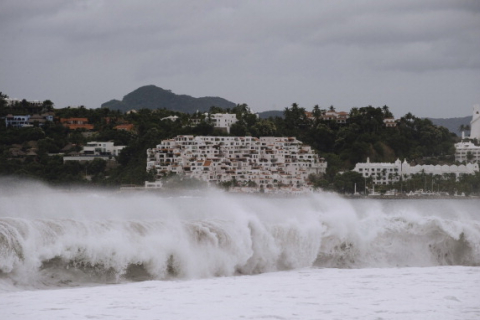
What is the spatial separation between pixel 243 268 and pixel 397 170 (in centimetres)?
10824

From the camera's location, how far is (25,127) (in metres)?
155

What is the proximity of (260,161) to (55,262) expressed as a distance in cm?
11743

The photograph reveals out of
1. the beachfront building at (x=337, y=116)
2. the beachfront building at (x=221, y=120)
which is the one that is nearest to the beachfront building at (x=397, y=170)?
Result: the beachfront building at (x=337, y=116)

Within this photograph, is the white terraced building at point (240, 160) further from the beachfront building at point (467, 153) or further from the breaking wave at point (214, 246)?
the breaking wave at point (214, 246)

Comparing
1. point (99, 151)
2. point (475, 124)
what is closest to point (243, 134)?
point (99, 151)

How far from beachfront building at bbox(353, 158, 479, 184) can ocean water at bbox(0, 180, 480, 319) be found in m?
97.9

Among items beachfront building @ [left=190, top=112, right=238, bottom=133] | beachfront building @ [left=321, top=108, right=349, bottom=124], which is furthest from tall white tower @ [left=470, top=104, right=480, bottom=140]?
beachfront building @ [left=190, top=112, right=238, bottom=133]

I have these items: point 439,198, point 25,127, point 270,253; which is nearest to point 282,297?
point 270,253

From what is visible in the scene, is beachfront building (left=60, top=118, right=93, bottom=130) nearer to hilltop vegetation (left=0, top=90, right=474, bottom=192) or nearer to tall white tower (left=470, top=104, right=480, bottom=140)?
hilltop vegetation (left=0, top=90, right=474, bottom=192)

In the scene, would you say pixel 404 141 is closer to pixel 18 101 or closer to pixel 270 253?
pixel 18 101

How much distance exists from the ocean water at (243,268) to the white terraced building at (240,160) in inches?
3895

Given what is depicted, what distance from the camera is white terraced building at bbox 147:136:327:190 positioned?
423 ft

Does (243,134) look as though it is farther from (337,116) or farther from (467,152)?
(467,152)

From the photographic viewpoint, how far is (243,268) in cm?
2370
